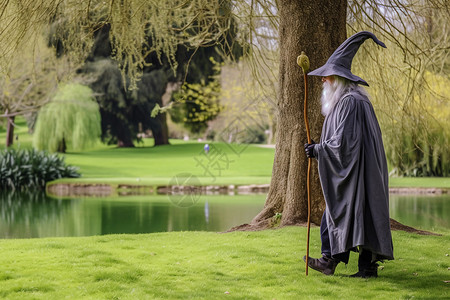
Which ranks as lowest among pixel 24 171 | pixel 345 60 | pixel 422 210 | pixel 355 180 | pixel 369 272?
pixel 422 210

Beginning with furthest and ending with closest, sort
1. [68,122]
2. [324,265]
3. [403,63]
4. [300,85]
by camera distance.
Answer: [68,122] → [403,63] → [300,85] → [324,265]

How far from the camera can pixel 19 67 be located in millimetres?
30703

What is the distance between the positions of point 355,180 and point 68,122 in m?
28.5

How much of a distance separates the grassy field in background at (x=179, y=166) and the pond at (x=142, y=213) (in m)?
2.61

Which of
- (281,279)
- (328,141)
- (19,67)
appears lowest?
(281,279)

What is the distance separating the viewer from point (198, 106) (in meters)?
38.0

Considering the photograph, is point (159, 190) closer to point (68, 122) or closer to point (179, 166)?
point (179, 166)

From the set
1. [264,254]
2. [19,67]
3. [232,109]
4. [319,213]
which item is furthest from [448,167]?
[19,67]

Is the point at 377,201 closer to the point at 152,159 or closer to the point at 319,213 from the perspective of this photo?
the point at 319,213

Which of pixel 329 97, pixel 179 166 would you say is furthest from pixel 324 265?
pixel 179 166

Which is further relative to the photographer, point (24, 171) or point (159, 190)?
point (24, 171)

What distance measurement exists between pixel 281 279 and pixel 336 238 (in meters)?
0.63

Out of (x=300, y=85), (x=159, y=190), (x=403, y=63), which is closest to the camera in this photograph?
(x=300, y=85)

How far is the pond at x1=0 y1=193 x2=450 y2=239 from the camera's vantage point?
12.3 meters
